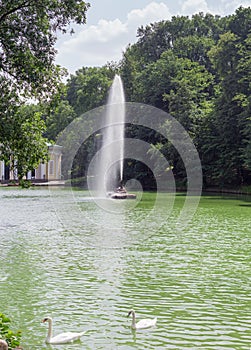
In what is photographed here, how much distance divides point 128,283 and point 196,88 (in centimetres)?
4989

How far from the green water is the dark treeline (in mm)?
14418

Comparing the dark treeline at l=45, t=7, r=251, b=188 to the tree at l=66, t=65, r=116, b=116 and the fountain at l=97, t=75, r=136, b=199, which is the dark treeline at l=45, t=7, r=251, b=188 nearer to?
the tree at l=66, t=65, r=116, b=116

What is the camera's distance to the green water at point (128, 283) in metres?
8.30

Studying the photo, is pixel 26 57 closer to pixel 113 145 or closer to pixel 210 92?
pixel 113 145

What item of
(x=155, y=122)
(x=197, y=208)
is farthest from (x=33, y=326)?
(x=155, y=122)

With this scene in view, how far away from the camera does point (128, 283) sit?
458 inches

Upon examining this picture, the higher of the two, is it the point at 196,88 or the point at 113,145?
the point at 196,88

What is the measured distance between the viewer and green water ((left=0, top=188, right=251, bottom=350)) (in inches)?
327

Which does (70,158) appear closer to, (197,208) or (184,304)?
(197,208)

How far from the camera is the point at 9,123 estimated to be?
47.2 feet

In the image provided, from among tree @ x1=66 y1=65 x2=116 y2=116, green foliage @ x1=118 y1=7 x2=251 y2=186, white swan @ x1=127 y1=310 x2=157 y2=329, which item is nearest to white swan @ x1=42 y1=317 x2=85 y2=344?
white swan @ x1=127 y1=310 x2=157 y2=329

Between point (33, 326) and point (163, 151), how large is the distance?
47.3 meters

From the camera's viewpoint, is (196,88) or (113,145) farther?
(196,88)

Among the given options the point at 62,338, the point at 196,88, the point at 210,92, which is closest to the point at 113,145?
the point at 196,88
